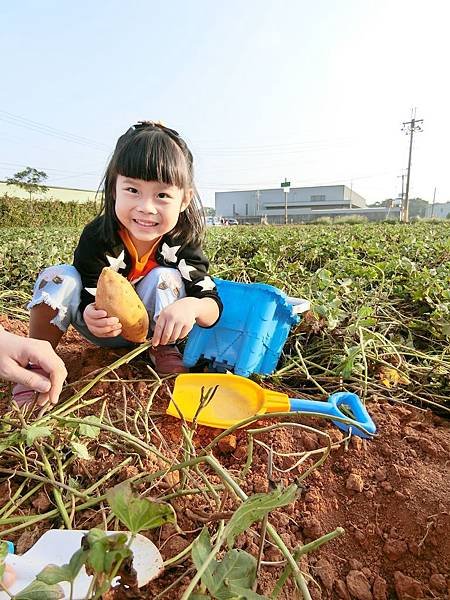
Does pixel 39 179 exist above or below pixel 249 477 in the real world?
above

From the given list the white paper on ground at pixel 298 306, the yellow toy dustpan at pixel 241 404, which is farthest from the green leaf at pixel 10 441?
the white paper on ground at pixel 298 306

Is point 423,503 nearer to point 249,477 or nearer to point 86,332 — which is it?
point 249,477

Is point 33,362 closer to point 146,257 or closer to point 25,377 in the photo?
point 25,377

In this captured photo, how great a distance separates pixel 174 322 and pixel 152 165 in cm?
40

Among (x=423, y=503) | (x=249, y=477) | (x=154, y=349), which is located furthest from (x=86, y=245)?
(x=423, y=503)

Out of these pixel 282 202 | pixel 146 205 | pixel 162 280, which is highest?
pixel 282 202

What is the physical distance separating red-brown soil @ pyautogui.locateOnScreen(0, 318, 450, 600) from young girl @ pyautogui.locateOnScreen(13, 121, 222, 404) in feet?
1.00

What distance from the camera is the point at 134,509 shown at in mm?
363

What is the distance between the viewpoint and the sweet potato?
1.05 meters

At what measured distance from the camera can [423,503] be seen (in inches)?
29.1

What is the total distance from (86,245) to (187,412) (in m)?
0.61

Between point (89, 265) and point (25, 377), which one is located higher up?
point (89, 265)

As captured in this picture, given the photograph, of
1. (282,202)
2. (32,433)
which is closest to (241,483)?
(32,433)

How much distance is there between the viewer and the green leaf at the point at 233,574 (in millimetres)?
390
